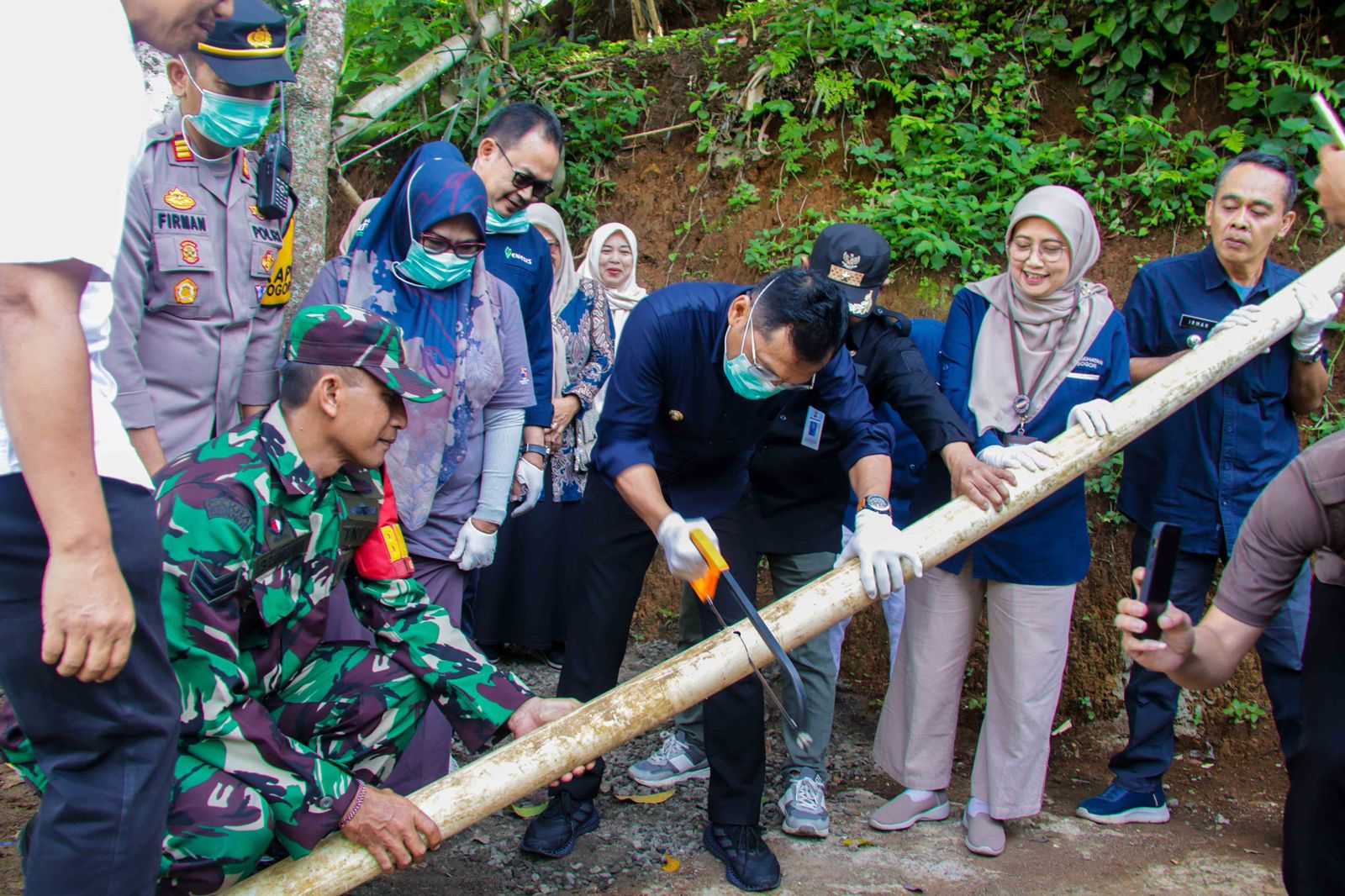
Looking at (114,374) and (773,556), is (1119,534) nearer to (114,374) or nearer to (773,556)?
(773,556)

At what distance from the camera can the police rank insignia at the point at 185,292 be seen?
115 inches

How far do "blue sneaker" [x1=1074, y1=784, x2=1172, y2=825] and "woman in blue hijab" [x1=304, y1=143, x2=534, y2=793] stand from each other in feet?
7.54

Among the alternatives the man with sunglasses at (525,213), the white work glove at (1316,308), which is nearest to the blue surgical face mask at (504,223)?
the man with sunglasses at (525,213)

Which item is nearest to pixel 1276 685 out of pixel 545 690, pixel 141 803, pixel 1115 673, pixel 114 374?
pixel 1115 673

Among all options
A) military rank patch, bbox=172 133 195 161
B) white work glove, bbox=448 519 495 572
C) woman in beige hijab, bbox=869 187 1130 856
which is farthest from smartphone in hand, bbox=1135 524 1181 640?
military rank patch, bbox=172 133 195 161

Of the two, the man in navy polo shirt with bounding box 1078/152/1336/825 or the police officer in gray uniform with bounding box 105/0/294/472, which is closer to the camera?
the police officer in gray uniform with bounding box 105/0/294/472

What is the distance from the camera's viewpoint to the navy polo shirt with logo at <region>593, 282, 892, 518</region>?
3225mm

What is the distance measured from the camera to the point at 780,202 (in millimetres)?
6305

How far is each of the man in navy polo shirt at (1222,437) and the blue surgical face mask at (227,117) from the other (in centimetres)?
305

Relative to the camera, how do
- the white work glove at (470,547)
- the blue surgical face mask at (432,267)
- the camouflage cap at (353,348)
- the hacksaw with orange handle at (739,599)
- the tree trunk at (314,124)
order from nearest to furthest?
the camouflage cap at (353,348)
the hacksaw with orange handle at (739,599)
the blue surgical face mask at (432,267)
the white work glove at (470,547)
the tree trunk at (314,124)

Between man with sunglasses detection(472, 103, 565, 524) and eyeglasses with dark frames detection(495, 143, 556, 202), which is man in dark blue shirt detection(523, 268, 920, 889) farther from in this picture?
eyeglasses with dark frames detection(495, 143, 556, 202)

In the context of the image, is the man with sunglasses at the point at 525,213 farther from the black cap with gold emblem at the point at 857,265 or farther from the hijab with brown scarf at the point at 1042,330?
the hijab with brown scarf at the point at 1042,330

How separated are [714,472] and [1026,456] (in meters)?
1.00

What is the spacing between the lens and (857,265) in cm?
362
